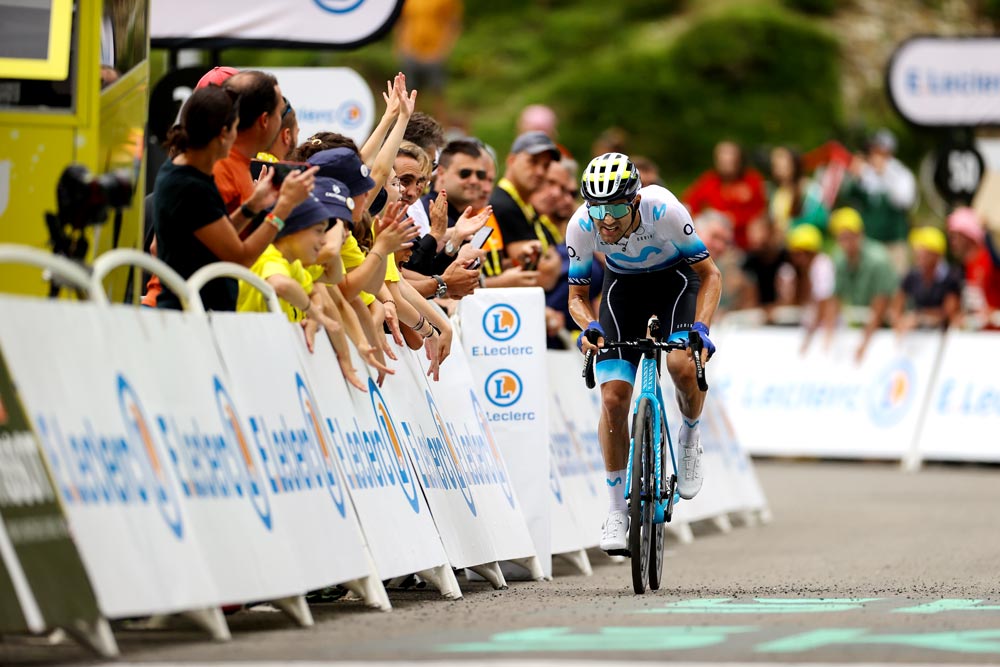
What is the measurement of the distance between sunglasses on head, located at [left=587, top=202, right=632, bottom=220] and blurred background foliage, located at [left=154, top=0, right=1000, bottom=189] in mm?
26934

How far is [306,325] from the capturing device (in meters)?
9.16

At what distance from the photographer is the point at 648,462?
1052 centimetres

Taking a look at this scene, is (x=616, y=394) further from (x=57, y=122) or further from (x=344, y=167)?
(x=57, y=122)

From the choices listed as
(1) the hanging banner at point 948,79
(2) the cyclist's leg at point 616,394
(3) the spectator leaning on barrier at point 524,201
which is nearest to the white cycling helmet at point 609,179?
(2) the cyclist's leg at point 616,394

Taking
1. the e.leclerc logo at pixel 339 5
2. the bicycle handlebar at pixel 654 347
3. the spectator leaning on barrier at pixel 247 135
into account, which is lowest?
the bicycle handlebar at pixel 654 347

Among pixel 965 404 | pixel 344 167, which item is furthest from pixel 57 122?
pixel 965 404

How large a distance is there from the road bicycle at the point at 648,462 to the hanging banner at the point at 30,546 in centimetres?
396

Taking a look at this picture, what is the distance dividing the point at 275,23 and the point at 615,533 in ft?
22.6

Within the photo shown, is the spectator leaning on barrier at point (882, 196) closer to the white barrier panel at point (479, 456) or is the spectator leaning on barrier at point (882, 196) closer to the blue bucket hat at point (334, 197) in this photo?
the white barrier panel at point (479, 456)

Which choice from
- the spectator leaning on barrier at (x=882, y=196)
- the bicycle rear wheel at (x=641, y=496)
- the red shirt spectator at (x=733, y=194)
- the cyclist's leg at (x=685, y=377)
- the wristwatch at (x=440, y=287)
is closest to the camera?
the bicycle rear wheel at (x=641, y=496)

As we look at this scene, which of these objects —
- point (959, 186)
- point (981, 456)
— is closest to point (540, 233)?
point (981, 456)

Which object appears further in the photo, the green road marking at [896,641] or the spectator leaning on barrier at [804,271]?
the spectator leaning on barrier at [804,271]

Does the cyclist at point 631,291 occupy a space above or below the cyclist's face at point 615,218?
below

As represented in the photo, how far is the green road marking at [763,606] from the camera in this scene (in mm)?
9094
